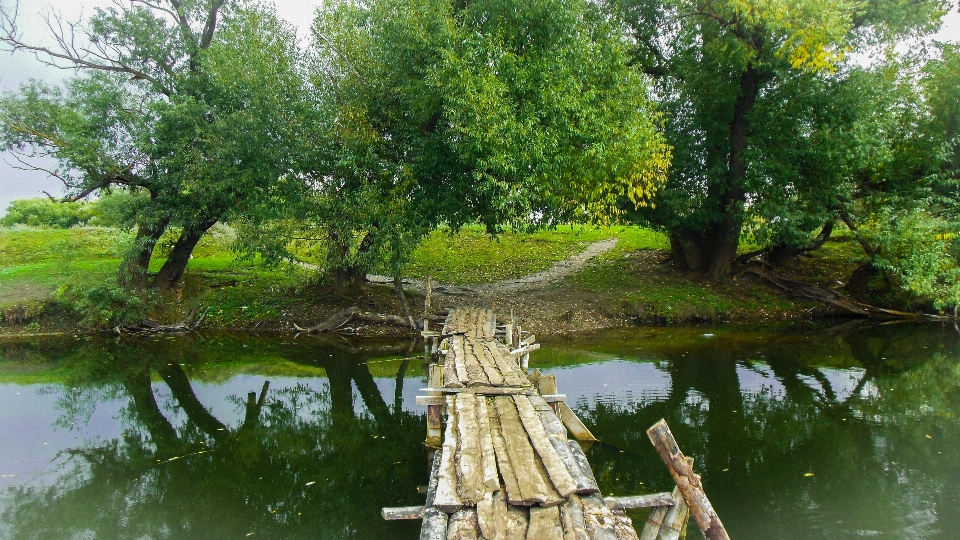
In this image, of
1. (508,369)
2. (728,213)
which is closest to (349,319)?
(508,369)

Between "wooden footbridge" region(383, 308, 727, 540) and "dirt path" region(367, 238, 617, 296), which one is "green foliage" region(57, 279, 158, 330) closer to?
"dirt path" region(367, 238, 617, 296)

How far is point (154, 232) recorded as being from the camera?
66.0 feet

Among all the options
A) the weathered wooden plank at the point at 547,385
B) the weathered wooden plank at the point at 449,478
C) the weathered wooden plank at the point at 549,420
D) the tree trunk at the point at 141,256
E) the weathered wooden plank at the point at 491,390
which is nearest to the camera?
the weathered wooden plank at the point at 449,478

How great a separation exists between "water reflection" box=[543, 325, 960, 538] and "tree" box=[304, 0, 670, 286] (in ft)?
16.4

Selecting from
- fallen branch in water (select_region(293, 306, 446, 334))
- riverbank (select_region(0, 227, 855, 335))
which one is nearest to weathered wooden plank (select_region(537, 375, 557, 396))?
riverbank (select_region(0, 227, 855, 335))

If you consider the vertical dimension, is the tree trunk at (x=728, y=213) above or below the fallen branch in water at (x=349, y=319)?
above

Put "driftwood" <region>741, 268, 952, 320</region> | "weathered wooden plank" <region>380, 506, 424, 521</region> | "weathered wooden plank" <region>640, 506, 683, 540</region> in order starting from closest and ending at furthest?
"weathered wooden plank" <region>380, 506, 424, 521</region> → "weathered wooden plank" <region>640, 506, 683, 540</region> → "driftwood" <region>741, 268, 952, 320</region>

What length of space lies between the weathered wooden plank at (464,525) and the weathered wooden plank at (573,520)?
64cm

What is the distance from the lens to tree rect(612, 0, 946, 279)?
18781mm

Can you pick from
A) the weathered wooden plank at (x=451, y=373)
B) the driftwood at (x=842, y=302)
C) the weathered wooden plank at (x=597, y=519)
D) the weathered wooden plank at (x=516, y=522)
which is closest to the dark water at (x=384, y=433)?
the weathered wooden plank at (x=451, y=373)

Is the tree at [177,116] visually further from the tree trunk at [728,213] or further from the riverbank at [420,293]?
the tree trunk at [728,213]

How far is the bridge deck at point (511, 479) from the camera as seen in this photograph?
14.3 feet

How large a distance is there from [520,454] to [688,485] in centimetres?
151

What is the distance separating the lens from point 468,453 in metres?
5.57
